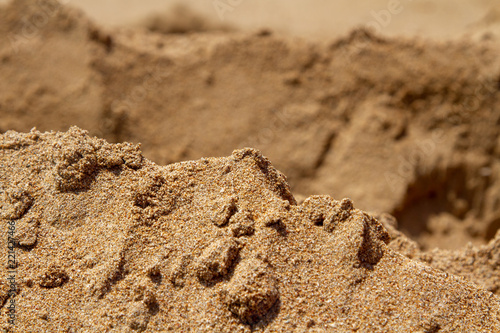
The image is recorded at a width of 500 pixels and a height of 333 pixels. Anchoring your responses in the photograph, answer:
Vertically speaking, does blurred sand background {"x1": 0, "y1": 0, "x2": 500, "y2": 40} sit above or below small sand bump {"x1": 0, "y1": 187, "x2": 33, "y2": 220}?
above

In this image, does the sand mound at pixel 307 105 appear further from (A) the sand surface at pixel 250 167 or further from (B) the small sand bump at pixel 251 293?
(B) the small sand bump at pixel 251 293

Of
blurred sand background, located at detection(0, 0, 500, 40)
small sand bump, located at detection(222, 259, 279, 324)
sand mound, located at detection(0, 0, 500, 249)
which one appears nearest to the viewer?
small sand bump, located at detection(222, 259, 279, 324)

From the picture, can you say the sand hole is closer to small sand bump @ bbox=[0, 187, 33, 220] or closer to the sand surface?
the sand surface

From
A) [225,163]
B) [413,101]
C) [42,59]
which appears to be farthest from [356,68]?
[225,163]

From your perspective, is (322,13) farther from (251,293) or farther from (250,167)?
(251,293)

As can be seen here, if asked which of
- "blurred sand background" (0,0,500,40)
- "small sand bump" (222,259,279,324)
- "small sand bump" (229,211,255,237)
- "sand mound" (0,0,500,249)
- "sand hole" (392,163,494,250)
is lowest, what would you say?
"small sand bump" (222,259,279,324)

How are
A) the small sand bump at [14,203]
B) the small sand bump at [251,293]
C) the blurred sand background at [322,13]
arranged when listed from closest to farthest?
the small sand bump at [251,293] → the small sand bump at [14,203] → the blurred sand background at [322,13]

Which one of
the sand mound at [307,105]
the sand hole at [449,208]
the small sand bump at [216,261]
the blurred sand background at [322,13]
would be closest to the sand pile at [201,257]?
the small sand bump at [216,261]

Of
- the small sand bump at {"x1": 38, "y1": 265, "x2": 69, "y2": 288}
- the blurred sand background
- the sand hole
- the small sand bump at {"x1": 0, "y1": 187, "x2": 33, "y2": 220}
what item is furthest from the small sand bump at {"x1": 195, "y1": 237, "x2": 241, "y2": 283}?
the blurred sand background

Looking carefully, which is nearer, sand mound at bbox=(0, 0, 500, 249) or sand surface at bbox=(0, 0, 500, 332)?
sand surface at bbox=(0, 0, 500, 332)
